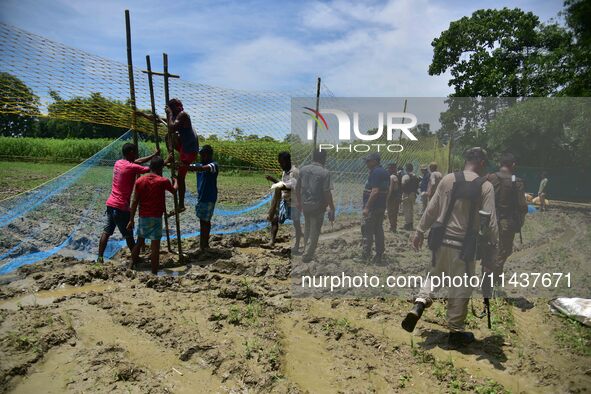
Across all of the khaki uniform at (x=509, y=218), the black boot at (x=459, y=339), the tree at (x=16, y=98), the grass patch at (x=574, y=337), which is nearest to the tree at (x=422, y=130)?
the khaki uniform at (x=509, y=218)

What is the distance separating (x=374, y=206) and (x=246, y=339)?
2.50 metres

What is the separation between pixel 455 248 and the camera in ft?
13.0

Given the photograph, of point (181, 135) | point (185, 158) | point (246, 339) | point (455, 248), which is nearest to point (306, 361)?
point (246, 339)

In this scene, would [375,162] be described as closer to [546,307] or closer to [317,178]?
[317,178]

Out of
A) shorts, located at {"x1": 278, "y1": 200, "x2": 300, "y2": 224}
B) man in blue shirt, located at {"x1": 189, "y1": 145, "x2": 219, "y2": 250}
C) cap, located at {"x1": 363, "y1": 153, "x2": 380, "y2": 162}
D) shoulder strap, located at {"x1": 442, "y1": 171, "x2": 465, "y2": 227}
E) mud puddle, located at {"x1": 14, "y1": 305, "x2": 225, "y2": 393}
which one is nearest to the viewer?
mud puddle, located at {"x1": 14, "y1": 305, "x2": 225, "y2": 393}

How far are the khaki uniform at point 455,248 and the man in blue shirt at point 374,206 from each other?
1.27 metres

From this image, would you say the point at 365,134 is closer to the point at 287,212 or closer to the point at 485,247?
the point at 485,247

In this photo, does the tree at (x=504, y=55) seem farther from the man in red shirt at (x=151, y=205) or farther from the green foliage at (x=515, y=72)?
the man in red shirt at (x=151, y=205)

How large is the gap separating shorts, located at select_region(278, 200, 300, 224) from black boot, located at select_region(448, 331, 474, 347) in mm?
3084

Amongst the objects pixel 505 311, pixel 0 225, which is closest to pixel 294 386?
pixel 505 311

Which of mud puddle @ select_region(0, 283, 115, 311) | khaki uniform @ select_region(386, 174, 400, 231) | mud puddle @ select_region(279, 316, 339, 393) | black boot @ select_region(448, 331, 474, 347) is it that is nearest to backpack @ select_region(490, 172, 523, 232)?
khaki uniform @ select_region(386, 174, 400, 231)

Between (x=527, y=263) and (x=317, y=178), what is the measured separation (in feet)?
11.2

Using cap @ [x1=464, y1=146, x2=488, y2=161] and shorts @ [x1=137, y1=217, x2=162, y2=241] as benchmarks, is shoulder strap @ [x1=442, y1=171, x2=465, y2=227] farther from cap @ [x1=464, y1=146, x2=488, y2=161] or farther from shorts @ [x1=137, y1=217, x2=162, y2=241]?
shorts @ [x1=137, y1=217, x2=162, y2=241]

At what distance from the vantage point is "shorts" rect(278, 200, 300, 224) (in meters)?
6.51
